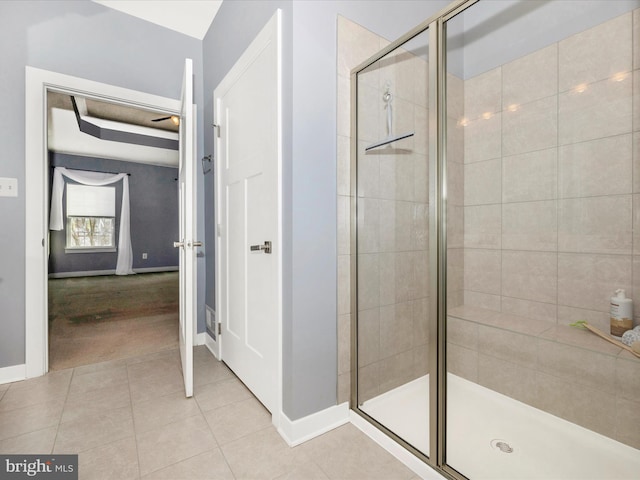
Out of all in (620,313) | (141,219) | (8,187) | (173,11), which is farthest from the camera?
(141,219)

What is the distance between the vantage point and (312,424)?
5.08 ft

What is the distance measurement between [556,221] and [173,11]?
9.52 ft

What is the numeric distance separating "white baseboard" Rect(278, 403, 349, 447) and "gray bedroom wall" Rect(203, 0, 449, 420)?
32 mm

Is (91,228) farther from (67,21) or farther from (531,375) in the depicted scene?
(531,375)

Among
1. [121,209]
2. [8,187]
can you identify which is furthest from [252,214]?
[121,209]

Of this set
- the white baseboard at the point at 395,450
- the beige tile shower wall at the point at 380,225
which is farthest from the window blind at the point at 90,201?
the white baseboard at the point at 395,450

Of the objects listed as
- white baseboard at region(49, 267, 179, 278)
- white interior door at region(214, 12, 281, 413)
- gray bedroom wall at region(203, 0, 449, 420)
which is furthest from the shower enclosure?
white baseboard at region(49, 267, 179, 278)

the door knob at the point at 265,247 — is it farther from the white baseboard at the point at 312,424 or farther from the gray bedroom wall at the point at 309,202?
the white baseboard at the point at 312,424

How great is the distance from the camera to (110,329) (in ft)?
10.5

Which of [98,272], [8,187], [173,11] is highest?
[173,11]

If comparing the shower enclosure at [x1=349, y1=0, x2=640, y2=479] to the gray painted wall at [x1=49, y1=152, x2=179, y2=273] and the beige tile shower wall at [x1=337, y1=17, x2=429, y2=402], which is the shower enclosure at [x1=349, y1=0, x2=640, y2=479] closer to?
the beige tile shower wall at [x1=337, y1=17, x2=429, y2=402]

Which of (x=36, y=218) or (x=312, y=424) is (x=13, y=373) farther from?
(x=312, y=424)

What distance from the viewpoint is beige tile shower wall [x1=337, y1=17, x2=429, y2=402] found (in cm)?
151

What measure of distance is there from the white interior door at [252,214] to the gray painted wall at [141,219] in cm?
623
